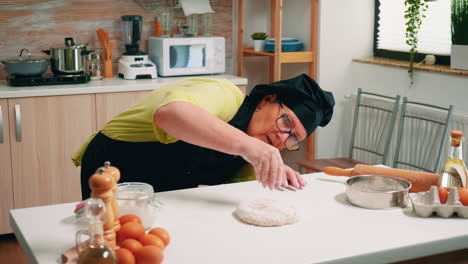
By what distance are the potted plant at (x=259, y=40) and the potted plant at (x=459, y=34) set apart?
1351mm

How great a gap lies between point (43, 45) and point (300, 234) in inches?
118

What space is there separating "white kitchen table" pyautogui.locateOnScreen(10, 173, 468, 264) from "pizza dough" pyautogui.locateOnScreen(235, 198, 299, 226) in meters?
0.02

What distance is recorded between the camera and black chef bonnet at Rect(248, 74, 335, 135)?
1.96 m

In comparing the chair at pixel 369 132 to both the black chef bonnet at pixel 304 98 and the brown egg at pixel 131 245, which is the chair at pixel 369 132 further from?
the brown egg at pixel 131 245

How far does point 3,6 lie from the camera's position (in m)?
3.93

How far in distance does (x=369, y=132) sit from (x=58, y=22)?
7.02 feet

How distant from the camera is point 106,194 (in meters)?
1.28

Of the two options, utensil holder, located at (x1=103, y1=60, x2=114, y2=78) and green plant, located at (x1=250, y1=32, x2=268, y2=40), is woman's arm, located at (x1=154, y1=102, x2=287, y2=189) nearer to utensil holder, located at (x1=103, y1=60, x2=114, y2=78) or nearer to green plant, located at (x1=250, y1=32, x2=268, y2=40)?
utensil holder, located at (x1=103, y1=60, x2=114, y2=78)

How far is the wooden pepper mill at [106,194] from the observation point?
1.26m

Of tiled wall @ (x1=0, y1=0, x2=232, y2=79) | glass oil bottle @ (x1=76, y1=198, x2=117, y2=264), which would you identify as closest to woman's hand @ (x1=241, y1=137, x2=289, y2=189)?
glass oil bottle @ (x1=76, y1=198, x2=117, y2=264)

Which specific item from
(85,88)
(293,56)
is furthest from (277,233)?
(293,56)

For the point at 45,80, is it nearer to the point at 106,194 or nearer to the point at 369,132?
the point at 369,132

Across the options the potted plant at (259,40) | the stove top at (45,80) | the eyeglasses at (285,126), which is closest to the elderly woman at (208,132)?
the eyeglasses at (285,126)

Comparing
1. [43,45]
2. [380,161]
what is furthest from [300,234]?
[43,45]
